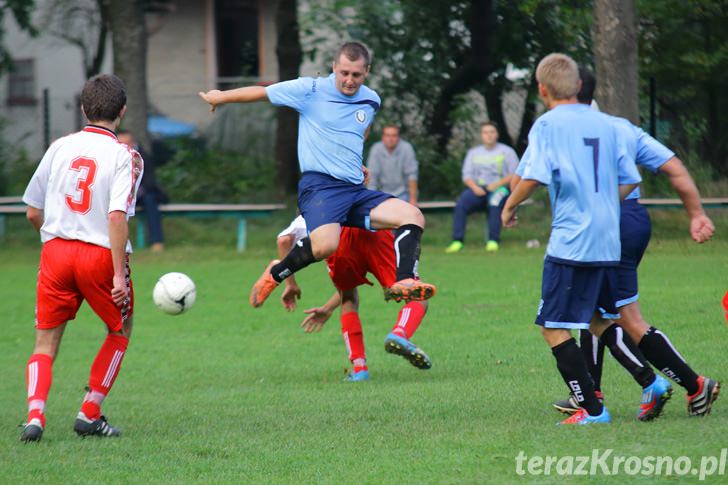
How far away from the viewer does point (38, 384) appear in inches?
269

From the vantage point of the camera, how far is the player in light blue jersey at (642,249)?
20.7ft

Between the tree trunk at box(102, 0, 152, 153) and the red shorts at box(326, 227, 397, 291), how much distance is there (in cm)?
1193

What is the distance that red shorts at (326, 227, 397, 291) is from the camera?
8.76m

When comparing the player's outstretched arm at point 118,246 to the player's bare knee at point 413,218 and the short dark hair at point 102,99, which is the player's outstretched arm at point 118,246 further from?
the player's bare knee at point 413,218

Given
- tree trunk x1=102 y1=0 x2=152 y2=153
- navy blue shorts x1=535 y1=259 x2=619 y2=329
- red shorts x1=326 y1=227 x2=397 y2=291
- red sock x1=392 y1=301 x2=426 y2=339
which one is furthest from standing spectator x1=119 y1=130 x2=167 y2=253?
navy blue shorts x1=535 y1=259 x2=619 y2=329

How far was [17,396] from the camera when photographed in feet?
30.2

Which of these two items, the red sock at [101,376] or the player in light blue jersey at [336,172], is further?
the player in light blue jersey at [336,172]

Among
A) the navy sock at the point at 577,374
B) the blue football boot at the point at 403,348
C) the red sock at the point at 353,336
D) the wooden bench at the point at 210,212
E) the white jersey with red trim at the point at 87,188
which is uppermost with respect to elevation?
the white jersey with red trim at the point at 87,188

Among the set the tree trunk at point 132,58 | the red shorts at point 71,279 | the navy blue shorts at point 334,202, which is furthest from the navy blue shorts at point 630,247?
the tree trunk at point 132,58

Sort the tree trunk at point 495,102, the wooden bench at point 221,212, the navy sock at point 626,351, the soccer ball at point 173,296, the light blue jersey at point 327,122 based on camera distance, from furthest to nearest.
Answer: the tree trunk at point 495,102
the wooden bench at point 221,212
the light blue jersey at point 327,122
the soccer ball at point 173,296
the navy sock at point 626,351

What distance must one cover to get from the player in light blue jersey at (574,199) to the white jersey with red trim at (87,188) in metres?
2.21

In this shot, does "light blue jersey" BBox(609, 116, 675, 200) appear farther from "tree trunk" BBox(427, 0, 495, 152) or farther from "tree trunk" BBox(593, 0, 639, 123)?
"tree trunk" BBox(427, 0, 495, 152)

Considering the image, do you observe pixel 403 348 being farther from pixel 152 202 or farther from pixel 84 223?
pixel 152 202

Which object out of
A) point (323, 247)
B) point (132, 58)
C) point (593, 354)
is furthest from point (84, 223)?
point (132, 58)
